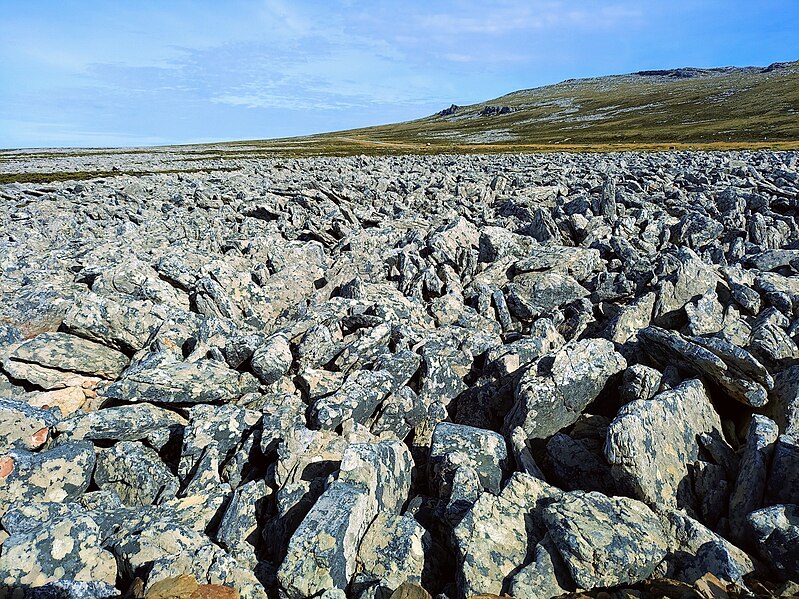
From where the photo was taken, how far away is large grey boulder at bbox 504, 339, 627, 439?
768 cm

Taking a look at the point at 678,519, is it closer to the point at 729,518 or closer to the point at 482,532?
the point at 729,518

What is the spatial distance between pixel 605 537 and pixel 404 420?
4.09 m

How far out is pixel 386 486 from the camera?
249 inches

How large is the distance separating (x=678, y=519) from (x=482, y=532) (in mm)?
2223

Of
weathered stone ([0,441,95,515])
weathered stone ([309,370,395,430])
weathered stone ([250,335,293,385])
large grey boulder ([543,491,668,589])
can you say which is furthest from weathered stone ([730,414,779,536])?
weathered stone ([0,441,95,515])

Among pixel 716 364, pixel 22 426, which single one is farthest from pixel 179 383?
pixel 716 364

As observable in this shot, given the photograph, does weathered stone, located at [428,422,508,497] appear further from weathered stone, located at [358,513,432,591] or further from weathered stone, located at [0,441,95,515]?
weathered stone, located at [0,441,95,515]

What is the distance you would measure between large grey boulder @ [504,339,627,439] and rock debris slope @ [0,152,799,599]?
48 millimetres

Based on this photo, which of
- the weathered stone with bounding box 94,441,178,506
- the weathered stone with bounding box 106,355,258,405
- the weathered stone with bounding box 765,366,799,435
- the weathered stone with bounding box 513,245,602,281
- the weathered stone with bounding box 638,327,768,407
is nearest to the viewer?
the weathered stone with bounding box 765,366,799,435

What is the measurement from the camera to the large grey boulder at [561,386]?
7680 millimetres

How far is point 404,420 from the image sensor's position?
331 inches

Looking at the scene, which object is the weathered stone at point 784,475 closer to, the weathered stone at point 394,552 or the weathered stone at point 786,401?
the weathered stone at point 786,401

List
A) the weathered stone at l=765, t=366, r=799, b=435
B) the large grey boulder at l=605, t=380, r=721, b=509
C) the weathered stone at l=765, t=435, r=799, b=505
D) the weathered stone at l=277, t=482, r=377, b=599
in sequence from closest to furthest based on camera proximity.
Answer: the weathered stone at l=277, t=482, r=377, b=599, the weathered stone at l=765, t=435, r=799, b=505, the large grey boulder at l=605, t=380, r=721, b=509, the weathered stone at l=765, t=366, r=799, b=435

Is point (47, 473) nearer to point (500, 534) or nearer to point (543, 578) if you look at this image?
point (500, 534)
